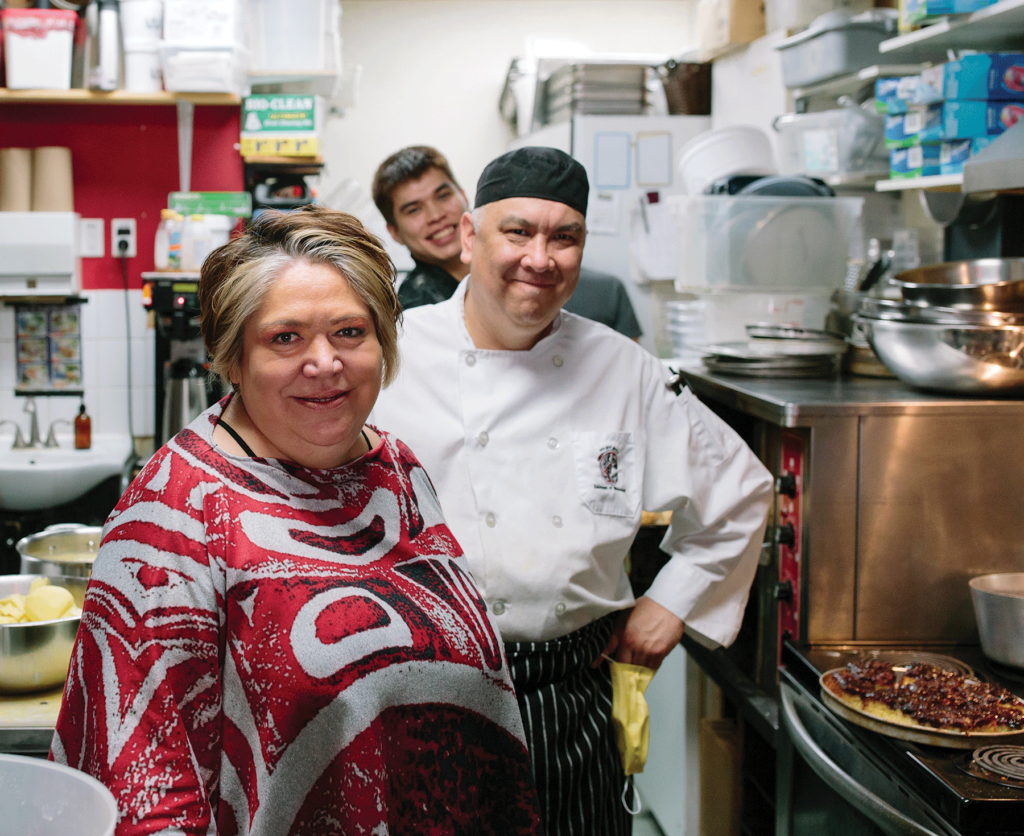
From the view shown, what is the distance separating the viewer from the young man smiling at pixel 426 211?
9.49 ft

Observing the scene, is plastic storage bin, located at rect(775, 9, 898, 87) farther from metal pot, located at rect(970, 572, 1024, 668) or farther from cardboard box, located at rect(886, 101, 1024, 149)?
metal pot, located at rect(970, 572, 1024, 668)

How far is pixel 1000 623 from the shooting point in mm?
1732

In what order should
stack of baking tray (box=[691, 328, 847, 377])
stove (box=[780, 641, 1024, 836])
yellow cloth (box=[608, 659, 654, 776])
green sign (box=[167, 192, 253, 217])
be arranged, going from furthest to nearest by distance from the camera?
green sign (box=[167, 192, 253, 217]), stack of baking tray (box=[691, 328, 847, 377]), yellow cloth (box=[608, 659, 654, 776]), stove (box=[780, 641, 1024, 836])

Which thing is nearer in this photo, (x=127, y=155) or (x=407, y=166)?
(x=407, y=166)

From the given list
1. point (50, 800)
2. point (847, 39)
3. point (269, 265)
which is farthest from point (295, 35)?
point (50, 800)

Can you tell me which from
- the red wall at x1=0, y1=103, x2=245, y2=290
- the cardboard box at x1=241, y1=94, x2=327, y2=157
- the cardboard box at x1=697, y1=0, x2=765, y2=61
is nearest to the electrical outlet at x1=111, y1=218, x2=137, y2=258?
the red wall at x1=0, y1=103, x2=245, y2=290

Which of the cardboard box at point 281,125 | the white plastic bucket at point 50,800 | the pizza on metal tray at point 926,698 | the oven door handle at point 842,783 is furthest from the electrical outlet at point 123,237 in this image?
the white plastic bucket at point 50,800

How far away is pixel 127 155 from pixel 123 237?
349 mm

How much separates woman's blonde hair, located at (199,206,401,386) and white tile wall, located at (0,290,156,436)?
10.8ft

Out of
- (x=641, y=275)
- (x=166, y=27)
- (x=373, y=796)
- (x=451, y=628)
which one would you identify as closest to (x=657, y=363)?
(x=451, y=628)

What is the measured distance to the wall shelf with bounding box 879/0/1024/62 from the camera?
2129 mm

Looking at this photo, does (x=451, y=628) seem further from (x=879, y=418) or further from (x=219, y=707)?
(x=879, y=418)

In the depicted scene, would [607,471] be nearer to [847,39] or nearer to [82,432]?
[847,39]

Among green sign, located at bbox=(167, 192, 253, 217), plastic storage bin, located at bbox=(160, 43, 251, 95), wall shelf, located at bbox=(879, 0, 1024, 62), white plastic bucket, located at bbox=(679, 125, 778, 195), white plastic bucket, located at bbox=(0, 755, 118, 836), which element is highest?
plastic storage bin, located at bbox=(160, 43, 251, 95)
